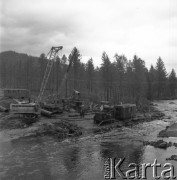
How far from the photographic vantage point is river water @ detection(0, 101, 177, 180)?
18.7m

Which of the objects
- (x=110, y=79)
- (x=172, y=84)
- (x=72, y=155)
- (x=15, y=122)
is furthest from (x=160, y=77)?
(x=72, y=155)

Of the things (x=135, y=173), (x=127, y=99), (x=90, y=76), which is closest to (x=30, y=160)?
(x=135, y=173)

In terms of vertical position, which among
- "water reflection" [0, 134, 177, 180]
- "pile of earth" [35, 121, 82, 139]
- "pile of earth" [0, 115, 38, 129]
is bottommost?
"water reflection" [0, 134, 177, 180]

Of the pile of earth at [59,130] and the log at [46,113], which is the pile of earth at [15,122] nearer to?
the log at [46,113]

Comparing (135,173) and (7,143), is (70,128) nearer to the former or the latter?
(7,143)

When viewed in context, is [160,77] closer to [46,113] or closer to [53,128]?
[46,113]

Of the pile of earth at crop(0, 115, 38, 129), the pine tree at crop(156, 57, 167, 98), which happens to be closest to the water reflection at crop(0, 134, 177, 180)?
the pile of earth at crop(0, 115, 38, 129)

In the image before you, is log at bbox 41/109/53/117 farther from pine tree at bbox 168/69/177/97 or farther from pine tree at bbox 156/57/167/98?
pine tree at bbox 168/69/177/97

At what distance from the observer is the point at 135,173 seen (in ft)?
61.4

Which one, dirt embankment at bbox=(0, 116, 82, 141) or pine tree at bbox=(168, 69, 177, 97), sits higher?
pine tree at bbox=(168, 69, 177, 97)

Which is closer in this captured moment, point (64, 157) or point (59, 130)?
point (64, 157)

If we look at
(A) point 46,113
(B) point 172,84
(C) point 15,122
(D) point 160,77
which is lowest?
(C) point 15,122

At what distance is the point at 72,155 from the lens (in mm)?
23531

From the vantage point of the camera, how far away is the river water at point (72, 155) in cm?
1866
